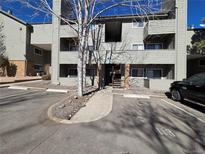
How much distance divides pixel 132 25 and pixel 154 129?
51.2 ft

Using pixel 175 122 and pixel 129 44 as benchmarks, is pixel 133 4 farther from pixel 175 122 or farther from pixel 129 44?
pixel 129 44

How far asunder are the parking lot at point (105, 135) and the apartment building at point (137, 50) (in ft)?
33.5

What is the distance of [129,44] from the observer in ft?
64.5

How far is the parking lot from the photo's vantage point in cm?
452

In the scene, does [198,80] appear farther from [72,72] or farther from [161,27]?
[72,72]

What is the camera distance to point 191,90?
10.3 metres

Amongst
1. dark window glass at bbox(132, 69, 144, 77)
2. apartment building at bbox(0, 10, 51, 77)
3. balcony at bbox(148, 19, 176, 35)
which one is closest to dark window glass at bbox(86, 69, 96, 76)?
dark window glass at bbox(132, 69, 144, 77)

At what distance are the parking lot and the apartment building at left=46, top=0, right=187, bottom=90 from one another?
33.5 ft

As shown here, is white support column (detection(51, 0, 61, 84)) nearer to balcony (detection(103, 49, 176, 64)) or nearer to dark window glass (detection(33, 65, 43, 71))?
balcony (detection(103, 49, 176, 64))

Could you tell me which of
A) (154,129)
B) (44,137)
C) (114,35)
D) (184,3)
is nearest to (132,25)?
(114,35)

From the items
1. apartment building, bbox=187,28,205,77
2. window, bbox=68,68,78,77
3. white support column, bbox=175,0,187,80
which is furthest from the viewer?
window, bbox=68,68,78,77

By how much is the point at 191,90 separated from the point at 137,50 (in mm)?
8126

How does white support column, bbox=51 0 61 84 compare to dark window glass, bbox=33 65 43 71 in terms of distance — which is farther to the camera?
dark window glass, bbox=33 65 43 71

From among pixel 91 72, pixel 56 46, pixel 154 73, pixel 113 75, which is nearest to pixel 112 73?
pixel 113 75
